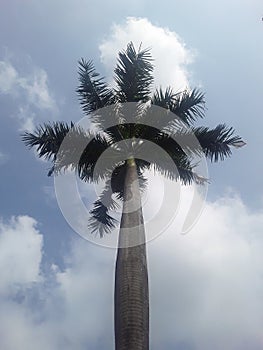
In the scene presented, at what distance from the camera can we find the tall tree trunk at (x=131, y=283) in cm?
1181

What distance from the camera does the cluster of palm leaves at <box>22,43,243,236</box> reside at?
675 inches

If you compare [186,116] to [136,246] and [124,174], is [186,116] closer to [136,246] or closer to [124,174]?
[124,174]

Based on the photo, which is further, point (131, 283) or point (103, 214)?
point (103, 214)

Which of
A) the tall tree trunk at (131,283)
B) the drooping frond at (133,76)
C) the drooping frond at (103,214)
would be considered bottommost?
the tall tree trunk at (131,283)

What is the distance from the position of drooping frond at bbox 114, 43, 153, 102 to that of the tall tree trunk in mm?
3854

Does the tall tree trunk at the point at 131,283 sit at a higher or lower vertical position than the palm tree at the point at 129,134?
lower

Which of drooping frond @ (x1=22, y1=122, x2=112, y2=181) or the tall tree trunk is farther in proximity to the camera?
drooping frond @ (x1=22, y1=122, x2=112, y2=181)

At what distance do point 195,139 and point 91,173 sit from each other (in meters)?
3.58

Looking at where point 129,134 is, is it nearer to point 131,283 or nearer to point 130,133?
point 130,133

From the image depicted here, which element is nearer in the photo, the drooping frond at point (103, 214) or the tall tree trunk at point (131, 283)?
the tall tree trunk at point (131, 283)

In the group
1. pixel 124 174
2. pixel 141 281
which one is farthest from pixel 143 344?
pixel 124 174

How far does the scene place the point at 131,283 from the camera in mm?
12695

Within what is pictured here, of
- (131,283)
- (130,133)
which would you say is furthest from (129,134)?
(131,283)

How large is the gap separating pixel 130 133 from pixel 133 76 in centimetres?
193
